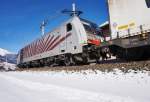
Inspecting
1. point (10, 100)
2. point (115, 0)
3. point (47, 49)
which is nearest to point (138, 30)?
point (115, 0)

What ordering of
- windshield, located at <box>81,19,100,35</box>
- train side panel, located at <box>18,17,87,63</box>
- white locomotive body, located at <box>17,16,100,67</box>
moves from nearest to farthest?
white locomotive body, located at <box>17,16,100,67</box> → train side panel, located at <box>18,17,87,63</box> → windshield, located at <box>81,19,100,35</box>

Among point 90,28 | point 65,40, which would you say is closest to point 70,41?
point 65,40

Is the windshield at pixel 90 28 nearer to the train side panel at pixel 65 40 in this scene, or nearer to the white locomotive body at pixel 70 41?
the white locomotive body at pixel 70 41

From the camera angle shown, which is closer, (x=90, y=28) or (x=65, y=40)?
(x=90, y=28)

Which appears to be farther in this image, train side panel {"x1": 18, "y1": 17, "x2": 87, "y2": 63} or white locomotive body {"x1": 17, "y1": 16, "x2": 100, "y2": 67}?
train side panel {"x1": 18, "y1": 17, "x2": 87, "y2": 63}

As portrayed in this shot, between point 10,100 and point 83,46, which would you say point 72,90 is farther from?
point 83,46

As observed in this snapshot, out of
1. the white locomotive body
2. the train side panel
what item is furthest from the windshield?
the train side panel

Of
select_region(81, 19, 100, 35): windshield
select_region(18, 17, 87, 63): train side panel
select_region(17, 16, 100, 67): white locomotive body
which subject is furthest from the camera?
select_region(81, 19, 100, 35): windshield

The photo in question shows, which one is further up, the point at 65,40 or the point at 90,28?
the point at 90,28

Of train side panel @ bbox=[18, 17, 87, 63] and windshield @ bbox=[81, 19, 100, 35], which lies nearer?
train side panel @ bbox=[18, 17, 87, 63]

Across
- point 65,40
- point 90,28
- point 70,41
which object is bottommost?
point 70,41

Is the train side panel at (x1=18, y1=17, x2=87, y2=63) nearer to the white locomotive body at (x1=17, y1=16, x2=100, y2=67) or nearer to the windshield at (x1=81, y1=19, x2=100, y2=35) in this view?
the white locomotive body at (x1=17, y1=16, x2=100, y2=67)

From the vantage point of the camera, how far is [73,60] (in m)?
14.6

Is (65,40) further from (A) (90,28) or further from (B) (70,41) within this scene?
(A) (90,28)
